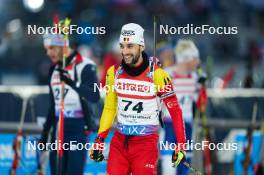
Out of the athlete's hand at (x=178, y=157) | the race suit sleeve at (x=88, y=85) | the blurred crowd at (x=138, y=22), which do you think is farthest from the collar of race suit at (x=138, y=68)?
the blurred crowd at (x=138, y=22)

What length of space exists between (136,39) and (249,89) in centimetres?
537

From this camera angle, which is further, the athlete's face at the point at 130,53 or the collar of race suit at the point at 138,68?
the collar of race suit at the point at 138,68

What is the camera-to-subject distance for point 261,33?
90.2 ft

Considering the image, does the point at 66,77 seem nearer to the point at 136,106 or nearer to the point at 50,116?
the point at 50,116

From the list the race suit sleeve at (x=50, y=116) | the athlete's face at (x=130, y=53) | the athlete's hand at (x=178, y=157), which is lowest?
the athlete's hand at (x=178, y=157)

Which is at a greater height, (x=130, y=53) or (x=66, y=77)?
(x=130, y=53)

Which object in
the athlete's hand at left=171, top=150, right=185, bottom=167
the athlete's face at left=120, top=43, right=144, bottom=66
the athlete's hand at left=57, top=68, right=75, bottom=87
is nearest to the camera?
the athlete's hand at left=171, top=150, right=185, bottom=167

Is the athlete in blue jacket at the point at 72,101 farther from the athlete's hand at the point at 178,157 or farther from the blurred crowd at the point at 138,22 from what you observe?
the blurred crowd at the point at 138,22

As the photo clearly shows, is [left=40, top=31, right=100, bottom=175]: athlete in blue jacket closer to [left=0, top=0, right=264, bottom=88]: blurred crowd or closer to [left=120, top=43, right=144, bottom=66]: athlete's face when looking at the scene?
[left=120, top=43, right=144, bottom=66]: athlete's face

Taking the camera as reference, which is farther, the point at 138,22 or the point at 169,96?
the point at 138,22

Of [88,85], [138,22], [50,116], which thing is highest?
[138,22]

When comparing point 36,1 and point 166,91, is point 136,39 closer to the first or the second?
point 166,91

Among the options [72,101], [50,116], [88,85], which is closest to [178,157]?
[88,85]

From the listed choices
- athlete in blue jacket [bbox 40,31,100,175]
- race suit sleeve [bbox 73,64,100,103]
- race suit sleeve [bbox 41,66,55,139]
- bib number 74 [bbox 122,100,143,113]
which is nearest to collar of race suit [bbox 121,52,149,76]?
bib number 74 [bbox 122,100,143,113]
